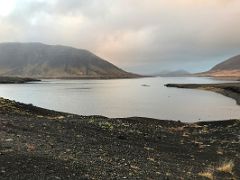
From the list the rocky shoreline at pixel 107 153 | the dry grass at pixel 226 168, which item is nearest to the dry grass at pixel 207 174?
the rocky shoreline at pixel 107 153

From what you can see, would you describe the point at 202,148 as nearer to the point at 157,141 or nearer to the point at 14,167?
the point at 157,141

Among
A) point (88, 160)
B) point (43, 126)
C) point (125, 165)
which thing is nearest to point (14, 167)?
point (88, 160)

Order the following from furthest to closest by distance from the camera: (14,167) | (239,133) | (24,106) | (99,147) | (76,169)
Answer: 1. (24,106)
2. (239,133)
3. (99,147)
4. (76,169)
5. (14,167)

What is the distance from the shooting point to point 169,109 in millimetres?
68062

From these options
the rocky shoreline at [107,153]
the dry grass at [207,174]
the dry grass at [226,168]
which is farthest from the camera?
the dry grass at [226,168]

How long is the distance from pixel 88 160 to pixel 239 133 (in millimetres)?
19339

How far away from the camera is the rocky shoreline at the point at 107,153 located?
15.0 m

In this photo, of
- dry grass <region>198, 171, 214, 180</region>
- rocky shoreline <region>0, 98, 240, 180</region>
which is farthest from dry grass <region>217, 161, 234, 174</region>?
dry grass <region>198, 171, 214, 180</region>

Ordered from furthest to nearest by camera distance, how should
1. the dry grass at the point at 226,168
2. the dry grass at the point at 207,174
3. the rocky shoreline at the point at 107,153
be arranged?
the dry grass at the point at 226,168 < the dry grass at the point at 207,174 < the rocky shoreline at the point at 107,153

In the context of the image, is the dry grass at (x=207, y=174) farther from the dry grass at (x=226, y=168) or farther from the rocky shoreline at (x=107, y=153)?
the dry grass at (x=226, y=168)

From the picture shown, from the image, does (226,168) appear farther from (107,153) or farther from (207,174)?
(107,153)

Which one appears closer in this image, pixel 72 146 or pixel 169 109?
pixel 72 146

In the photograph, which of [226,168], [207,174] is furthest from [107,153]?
[226,168]

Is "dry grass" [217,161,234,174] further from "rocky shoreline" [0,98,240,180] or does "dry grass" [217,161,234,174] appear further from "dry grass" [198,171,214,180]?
"dry grass" [198,171,214,180]
